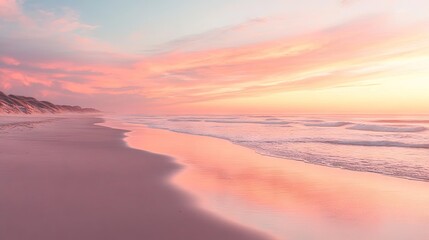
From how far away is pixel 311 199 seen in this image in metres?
7.96

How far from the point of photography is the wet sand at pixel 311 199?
19.5 ft

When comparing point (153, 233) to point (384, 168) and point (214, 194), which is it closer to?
point (214, 194)

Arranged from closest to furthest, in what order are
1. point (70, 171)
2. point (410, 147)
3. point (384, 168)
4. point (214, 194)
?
point (214, 194) → point (70, 171) → point (384, 168) → point (410, 147)

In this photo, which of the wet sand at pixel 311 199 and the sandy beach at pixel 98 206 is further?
the wet sand at pixel 311 199

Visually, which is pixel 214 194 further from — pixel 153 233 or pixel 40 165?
pixel 40 165

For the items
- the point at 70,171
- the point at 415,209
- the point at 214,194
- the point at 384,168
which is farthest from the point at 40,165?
the point at 384,168

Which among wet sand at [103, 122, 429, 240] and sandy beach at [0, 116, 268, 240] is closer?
sandy beach at [0, 116, 268, 240]

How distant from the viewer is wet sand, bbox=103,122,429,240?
5.93 metres

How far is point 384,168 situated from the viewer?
480 inches

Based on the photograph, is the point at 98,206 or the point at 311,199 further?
the point at 311,199

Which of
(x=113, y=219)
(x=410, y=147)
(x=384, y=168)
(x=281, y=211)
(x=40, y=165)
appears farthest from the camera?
(x=410, y=147)

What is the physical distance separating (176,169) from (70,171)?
10.9 ft

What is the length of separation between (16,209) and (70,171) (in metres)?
4.09

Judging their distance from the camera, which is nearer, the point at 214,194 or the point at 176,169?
the point at 214,194
